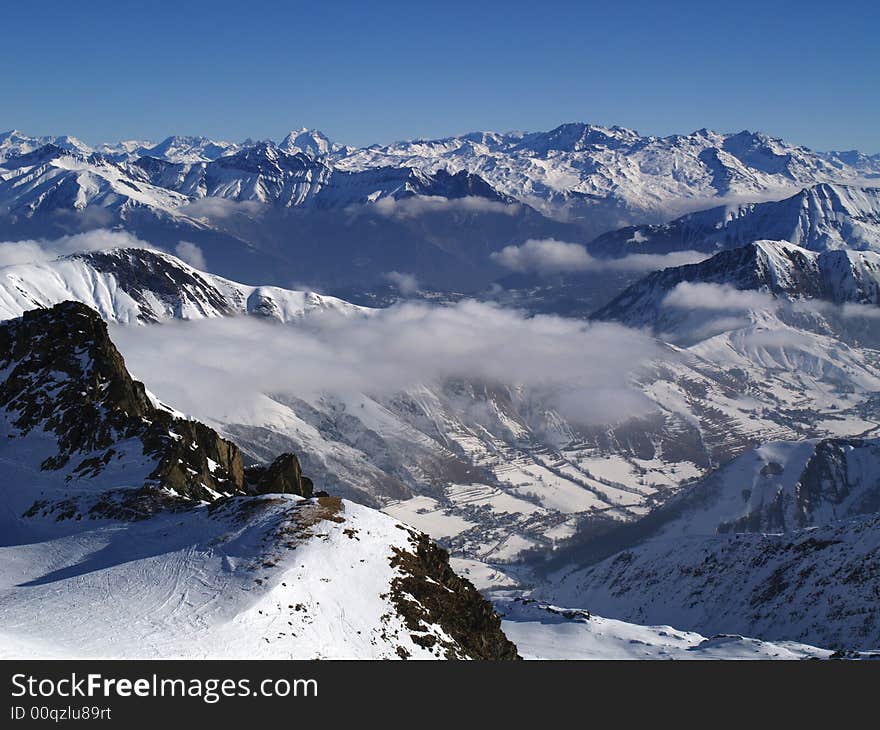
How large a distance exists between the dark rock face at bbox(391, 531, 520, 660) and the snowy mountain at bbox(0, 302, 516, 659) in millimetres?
157

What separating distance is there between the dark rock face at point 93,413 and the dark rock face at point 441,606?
120ft

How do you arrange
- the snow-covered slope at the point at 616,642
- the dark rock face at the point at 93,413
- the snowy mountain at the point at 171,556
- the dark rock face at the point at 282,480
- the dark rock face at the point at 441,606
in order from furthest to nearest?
the snow-covered slope at the point at 616,642 < the dark rock face at the point at 282,480 < the dark rock face at the point at 93,413 < the dark rock face at the point at 441,606 < the snowy mountain at the point at 171,556

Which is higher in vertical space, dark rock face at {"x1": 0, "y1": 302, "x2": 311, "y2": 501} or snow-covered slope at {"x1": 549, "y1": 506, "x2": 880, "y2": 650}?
dark rock face at {"x1": 0, "y1": 302, "x2": 311, "y2": 501}

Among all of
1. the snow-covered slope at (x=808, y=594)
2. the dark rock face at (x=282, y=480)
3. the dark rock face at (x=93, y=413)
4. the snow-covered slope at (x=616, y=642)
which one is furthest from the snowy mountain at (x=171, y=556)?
the snow-covered slope at (x=808, y=594)

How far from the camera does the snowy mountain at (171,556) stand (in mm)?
64000

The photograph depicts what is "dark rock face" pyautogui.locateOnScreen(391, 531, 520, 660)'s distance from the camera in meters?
71.5

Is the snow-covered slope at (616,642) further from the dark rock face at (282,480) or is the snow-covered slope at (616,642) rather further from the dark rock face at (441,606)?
the dark rock face at (441,606)

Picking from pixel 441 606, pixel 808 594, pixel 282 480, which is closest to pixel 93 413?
pixel 282 480

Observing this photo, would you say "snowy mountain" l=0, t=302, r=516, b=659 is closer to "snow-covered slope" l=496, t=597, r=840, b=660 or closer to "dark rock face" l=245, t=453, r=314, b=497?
"dark rock face" l=245, t=453, r=314, b=497

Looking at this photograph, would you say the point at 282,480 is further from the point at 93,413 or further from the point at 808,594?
the point at 808,594

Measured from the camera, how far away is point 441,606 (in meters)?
74.5

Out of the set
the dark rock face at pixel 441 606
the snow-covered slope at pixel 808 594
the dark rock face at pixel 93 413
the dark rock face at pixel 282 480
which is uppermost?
the dark rock face at pixel 93 413

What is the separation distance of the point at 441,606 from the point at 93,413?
60.9 metres

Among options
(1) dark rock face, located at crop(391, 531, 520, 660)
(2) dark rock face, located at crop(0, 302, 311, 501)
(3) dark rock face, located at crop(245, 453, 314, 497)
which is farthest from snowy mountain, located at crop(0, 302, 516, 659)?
(3) dark rock face, located at crop(245, 453, 314, 497)
